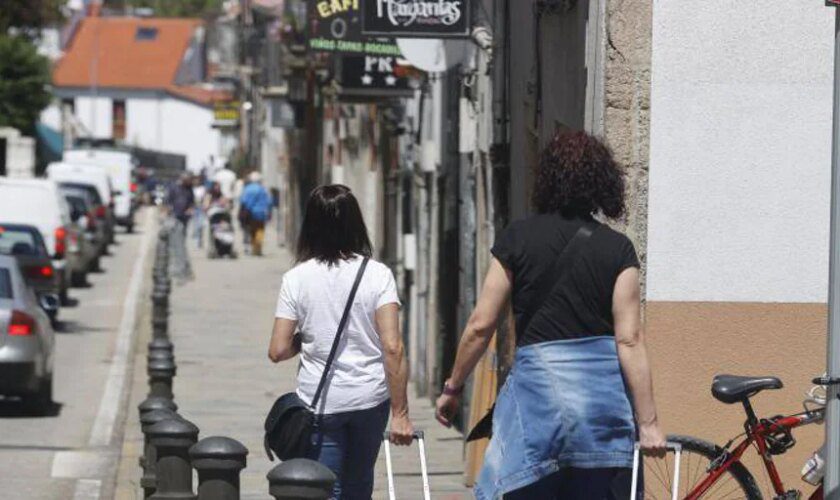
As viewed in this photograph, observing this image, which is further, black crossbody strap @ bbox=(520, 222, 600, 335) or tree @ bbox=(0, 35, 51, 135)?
tree @ bbox=(0, 35, 51, 135)

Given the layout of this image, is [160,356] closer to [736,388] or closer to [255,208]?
[736,388]

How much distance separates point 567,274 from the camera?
261 inches

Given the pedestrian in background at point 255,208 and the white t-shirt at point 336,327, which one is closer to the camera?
the white t-shirt at point 336,327

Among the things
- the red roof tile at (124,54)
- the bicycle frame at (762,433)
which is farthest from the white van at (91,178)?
the red roof tile at (124,54)

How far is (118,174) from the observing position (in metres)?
60.1

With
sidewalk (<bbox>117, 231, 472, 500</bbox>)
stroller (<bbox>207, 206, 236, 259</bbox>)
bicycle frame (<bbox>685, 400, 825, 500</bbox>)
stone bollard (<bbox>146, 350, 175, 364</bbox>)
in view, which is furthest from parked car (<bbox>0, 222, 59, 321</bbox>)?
bicycle frame (<bbox>685, 400, 825, 500</bbox>)

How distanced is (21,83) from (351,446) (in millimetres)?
59370

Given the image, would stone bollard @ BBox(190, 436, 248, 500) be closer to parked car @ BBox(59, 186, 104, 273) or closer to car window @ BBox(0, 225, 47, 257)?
car window @ BBox(0, 225, 47, 257)

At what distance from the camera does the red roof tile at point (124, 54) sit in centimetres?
11512

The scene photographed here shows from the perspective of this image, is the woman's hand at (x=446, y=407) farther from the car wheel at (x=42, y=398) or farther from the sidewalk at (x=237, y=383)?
the car wheel at (x=42, y=398)

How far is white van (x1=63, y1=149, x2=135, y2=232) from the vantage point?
57969mm

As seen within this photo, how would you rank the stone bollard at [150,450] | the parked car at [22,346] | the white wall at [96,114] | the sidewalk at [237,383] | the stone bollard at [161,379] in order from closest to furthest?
the stone bollard at [150,450], the sidewalk at [237,383], the stone bollard at [161,379], the parked car at [22,346], the white wall at [96,114]

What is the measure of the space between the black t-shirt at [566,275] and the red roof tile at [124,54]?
356ft

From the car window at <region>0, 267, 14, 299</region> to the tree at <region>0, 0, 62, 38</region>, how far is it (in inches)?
1653
